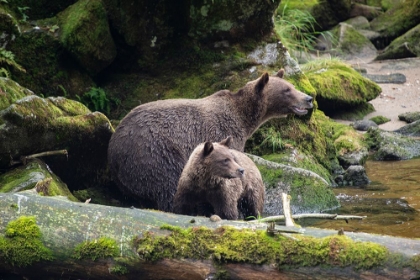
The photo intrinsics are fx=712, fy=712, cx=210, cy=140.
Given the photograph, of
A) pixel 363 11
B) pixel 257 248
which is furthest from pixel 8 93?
pixel 363 11

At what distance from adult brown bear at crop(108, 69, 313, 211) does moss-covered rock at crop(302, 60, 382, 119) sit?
6221 millimetres

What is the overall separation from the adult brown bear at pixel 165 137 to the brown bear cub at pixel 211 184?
27.1 inches

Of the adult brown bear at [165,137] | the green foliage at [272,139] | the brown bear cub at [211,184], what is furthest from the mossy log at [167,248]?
the green foliage at [272,139]

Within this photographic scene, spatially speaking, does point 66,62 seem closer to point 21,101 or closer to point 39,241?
point 21,101

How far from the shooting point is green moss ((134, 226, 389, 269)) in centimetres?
584

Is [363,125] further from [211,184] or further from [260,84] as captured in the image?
[211,184]

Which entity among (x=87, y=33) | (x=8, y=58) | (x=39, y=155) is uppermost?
(x=87, y=33)

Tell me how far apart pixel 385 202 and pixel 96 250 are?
6399 millimetres

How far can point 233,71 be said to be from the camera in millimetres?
13000

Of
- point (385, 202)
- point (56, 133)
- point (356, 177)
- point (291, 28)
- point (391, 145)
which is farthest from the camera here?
point (291, 28)

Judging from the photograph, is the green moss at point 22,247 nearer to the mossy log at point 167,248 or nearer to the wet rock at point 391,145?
the mossy log at point 167,248

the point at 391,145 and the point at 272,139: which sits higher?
the point at 272,139

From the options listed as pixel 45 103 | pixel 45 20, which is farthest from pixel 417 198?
pixel 45 20

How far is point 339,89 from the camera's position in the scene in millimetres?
17844
